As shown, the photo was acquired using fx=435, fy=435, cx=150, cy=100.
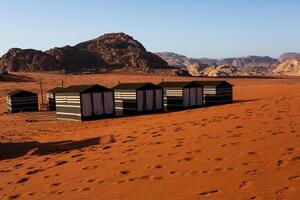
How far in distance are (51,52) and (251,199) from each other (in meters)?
120

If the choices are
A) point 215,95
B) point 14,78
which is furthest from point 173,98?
point 14,78

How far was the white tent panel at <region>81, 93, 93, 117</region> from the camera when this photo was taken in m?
27.6

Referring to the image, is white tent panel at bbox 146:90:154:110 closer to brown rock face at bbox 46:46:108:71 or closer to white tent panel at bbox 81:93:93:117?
white tent panel at bbox 81:93:93:117

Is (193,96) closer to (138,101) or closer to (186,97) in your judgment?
(186,97)

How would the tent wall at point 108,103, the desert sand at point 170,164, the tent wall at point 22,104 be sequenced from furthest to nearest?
1. the tent wall at point 22,104
2. the tent wall at point 108,103
3. the desert sand at point 170,164

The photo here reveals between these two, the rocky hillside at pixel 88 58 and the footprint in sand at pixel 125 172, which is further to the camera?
the rocky hillside at pixel 88 58

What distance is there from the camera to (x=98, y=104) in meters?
28.5

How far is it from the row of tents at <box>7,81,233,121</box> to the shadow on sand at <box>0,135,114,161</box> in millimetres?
9520

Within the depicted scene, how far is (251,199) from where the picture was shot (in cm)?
698

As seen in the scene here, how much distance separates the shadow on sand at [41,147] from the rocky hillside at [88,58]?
91350mm

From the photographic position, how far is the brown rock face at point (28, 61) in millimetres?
111000

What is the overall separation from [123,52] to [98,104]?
10401 centimetres

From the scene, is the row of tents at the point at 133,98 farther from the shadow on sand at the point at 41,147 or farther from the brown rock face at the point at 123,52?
the brown rock face at the point at 123,52

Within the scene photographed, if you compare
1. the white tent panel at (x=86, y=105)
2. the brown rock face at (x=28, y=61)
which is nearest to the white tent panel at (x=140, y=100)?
the white tent panel at (x=86, y=105)
